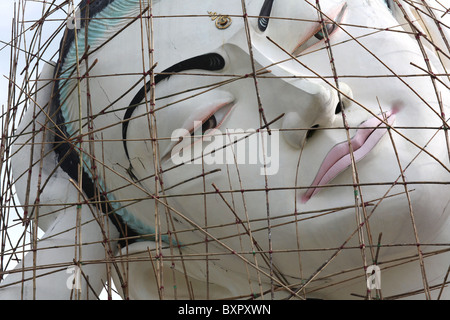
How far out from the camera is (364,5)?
146 inches

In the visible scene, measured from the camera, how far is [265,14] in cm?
357

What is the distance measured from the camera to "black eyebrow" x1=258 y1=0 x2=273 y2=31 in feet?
11.6

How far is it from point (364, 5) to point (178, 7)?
775mm

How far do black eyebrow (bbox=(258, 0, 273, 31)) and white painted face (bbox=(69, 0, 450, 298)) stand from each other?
0.07ft

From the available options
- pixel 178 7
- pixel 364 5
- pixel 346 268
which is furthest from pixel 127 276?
pixel 364 5

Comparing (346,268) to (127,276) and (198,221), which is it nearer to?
(198,221)

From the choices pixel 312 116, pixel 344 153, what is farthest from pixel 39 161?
pixel 344 153

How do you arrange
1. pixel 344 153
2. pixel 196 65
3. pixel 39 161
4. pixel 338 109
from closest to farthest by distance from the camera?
pixel 344 153 < pixel 338 109 < pixel 196 65 < pixel 39 161

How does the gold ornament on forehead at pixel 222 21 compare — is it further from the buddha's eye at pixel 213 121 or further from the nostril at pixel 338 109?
the nostril at pixel 338 109

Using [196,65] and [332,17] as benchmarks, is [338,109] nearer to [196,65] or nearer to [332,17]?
[332,17]

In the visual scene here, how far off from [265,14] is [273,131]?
1.61ft

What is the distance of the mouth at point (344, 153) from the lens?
3281 mm

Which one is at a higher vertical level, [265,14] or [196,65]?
[265,14]

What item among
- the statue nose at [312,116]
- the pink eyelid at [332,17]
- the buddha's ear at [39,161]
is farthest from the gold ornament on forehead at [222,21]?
the buddha's ear at [39,161]
